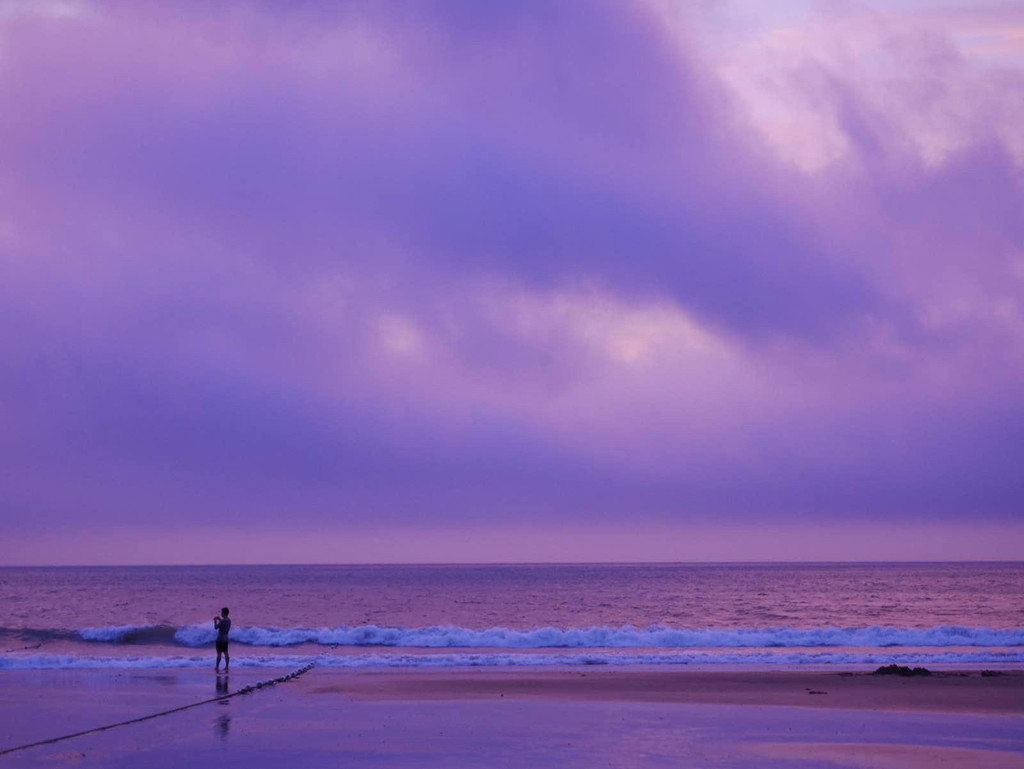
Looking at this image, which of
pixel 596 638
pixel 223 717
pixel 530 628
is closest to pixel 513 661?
pixel 596 638

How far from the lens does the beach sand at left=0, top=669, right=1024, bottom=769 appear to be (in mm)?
14625

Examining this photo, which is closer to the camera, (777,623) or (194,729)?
(194,729)

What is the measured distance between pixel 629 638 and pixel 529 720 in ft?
74.2

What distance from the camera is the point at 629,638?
3988 cm

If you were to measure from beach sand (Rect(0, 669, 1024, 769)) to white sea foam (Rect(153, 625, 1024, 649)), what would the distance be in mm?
12351

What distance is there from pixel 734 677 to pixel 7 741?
57.1 ft

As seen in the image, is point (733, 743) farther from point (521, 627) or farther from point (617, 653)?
point (521, 627)

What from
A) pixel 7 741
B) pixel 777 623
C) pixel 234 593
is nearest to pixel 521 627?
pixel 777 623

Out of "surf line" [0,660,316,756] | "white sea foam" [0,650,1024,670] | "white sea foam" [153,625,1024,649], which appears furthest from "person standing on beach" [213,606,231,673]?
"white sea foam" [153,625,1024,649]

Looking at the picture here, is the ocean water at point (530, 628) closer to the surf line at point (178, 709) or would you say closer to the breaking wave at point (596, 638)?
the breaking wave at point (596, 638)

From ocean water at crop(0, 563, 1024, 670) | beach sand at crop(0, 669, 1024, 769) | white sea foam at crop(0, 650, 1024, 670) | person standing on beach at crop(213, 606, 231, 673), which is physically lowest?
ocean water at crop(0, 563, 1024, 670)

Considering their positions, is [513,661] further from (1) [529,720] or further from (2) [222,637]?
(1) [529,720]

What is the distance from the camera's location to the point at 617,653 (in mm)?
33625

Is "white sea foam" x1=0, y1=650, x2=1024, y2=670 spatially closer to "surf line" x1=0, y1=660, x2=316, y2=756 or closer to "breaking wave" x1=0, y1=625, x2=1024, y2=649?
"surf line" x1=0, y1=660, x2=316, y2=756
